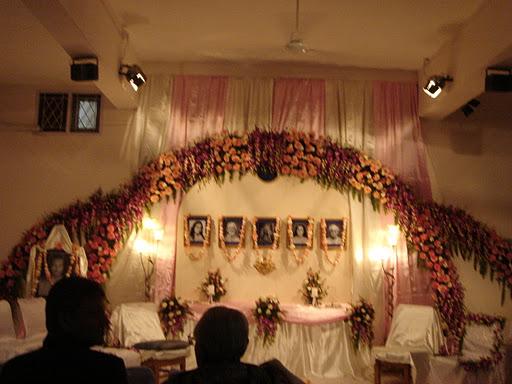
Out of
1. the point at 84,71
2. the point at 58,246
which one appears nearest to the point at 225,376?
the point at 84,71

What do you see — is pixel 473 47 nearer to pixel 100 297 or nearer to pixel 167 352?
pixel 167 352

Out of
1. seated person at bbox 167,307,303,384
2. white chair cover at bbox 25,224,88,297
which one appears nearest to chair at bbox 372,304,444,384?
white chair cover at bbox 25,224,88,297

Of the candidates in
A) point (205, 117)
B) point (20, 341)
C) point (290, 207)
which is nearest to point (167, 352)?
point (20, 341)

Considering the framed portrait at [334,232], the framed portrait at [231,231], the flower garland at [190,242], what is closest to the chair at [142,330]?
the flower garland at [190,242]

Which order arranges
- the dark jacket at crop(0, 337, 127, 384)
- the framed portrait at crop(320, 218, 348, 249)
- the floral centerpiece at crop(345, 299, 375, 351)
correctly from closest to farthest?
the dark jacket at crop(0, 337, 127, 384)
the floral centerpiece at crop(345, 299, 375, 351)
the framed portrait at crop(320, 218, 348, 249)

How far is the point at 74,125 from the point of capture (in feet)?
26.1

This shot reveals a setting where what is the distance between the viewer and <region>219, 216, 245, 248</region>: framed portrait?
24.6ft

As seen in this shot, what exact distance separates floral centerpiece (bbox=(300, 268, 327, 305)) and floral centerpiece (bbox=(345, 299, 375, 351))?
0.49 metres

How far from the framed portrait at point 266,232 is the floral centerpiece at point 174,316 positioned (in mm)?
1211

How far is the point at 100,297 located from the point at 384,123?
6.26 meters

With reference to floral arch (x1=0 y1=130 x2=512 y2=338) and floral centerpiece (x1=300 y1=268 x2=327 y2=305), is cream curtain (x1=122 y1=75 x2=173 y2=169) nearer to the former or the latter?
floral arch (x1=0 y1=130 x2=512 y2=338)

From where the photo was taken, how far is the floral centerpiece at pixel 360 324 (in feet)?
23.0

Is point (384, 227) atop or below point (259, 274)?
atop

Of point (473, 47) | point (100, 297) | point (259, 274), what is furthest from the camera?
point (259, 274)
